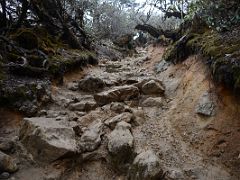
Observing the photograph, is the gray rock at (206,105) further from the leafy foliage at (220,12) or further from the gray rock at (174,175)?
the leafy foliage at (220,12)

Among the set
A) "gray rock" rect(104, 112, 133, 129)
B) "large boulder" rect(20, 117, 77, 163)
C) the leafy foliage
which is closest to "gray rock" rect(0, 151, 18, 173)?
"large boulder" rect(20, 117, 77, 163)

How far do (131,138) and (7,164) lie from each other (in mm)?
1486

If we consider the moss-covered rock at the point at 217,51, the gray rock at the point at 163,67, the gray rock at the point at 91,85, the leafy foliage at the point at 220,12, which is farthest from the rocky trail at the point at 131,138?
the gray rock at the point at 163,67

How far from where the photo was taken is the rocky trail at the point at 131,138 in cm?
330

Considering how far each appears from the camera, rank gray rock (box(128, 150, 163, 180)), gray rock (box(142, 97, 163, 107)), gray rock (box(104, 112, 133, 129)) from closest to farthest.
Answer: gray rock (box(128, 150, 163, 180)) → gray rock (box(104, 112, 133, 129)) → gray rock (box(142, 97, 163, 107))

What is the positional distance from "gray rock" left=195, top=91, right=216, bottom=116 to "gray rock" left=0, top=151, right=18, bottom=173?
8.10 ft

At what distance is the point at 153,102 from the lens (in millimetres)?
5078

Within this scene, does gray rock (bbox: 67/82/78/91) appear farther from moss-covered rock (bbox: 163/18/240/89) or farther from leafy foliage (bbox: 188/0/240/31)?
leafy foliage (bbox: 188/0/240/31)

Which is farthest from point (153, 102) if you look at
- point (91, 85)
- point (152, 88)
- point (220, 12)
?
point (220, 12)

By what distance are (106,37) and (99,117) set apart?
1355cm

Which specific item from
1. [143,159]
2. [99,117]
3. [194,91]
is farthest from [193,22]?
[143,159]

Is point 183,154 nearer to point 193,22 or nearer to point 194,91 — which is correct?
point 194,91

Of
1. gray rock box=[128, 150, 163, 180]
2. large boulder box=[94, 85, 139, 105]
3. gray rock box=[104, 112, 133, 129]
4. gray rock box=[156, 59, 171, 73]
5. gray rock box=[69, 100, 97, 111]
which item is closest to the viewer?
gray rock box=[128, 150, 163, 180]

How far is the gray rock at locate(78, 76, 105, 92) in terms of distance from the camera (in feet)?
19.5
